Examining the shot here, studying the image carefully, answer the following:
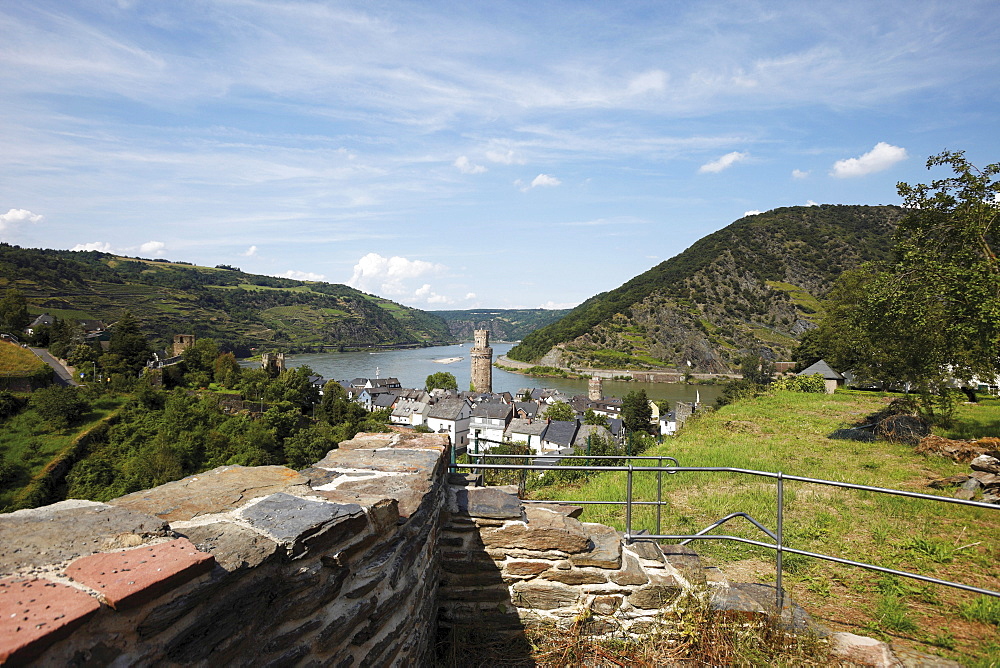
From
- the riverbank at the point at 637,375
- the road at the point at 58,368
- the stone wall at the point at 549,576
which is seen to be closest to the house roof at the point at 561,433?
the stone wall at the point at 549,576

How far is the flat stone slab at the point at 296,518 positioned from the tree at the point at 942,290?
8724 mm

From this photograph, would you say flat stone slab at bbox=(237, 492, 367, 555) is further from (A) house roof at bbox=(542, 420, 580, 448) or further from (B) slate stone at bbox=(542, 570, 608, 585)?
(A) house roof at bbox=(542, 420, 580, 448)

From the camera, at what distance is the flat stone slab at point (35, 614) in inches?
37.1

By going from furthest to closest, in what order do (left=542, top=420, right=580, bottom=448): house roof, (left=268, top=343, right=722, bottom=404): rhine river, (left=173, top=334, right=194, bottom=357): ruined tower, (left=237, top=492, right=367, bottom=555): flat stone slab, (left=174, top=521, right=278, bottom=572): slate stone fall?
(left=268, top=343, right=722, bottom=404): rhine river
(left=173, top=334, right=194, bottom=357): ruined tower
(left=542, top=420, right=580, bottom=448): house roof
(left=237, top=492, right=367, bottom=555): flat stone slab
(left=174, top=521, right=278, bottom=572): slate stone

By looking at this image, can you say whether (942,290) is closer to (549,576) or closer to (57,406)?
(549,576)

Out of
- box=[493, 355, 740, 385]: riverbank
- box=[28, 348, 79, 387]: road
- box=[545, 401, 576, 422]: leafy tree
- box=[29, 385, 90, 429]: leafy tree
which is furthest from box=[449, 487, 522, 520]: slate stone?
box=[493, 355, 740, 385]: riverbank

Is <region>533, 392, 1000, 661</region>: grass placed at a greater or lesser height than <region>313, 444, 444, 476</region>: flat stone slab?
lesser

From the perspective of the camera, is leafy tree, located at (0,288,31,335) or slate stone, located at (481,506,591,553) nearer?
slate stone, located at (481,506,591,553)

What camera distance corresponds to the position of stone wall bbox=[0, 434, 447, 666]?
1.13 metres

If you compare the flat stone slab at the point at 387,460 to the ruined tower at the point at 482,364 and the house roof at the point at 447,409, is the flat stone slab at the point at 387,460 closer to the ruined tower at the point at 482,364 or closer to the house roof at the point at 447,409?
the house roof at the point at 447,409

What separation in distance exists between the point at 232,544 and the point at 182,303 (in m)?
163

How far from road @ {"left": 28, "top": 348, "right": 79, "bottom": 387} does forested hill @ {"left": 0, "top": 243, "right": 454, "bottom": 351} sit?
52793mm

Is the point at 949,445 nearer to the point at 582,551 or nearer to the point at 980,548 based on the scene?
the point at 980,548

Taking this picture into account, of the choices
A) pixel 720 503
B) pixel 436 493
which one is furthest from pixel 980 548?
pixel 436 493
